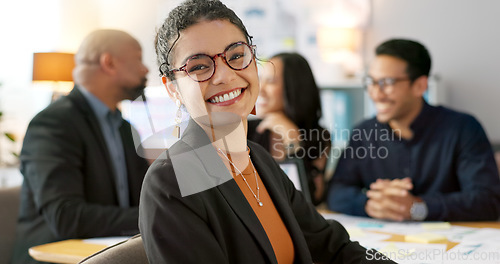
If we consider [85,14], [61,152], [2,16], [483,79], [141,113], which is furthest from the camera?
[85,14]

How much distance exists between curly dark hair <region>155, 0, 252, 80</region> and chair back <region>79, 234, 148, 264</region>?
362 mm

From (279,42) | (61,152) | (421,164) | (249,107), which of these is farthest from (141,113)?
(279,42)

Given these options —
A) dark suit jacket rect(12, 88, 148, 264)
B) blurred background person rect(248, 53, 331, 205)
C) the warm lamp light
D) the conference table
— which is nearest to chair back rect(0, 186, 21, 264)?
dark suit jacket rect(12, 88, 148, 264)

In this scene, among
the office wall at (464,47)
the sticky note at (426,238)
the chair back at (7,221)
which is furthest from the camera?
the office wall at (464,47)

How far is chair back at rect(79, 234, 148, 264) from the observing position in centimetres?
95

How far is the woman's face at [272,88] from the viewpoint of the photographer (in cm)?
240

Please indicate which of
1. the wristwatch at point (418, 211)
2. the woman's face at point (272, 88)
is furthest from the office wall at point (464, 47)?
the wristwatch at point (418, 211)

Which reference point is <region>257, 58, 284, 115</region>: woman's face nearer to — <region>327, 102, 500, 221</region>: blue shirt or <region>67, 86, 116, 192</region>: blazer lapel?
<region>327, 102, 500, 221</region>: blue shirt

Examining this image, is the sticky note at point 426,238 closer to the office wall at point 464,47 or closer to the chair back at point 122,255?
the chair back at point 122,255

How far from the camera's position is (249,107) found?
100 centimetres

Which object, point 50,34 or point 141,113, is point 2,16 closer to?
point 50,34

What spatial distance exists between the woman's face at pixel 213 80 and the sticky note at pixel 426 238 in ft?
2.53

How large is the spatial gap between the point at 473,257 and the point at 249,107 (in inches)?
29.1

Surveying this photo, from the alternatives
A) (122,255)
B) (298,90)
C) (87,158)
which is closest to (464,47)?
(298,90)
